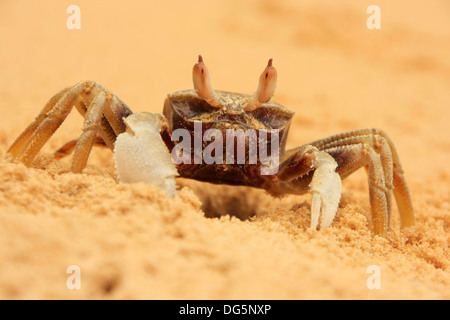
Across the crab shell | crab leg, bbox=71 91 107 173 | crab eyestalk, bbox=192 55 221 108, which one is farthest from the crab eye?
crab leg, bbox=71 91 107 173

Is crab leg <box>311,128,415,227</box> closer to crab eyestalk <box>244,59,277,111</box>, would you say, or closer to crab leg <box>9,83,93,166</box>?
crab eyestalk <box>244,59,277,111</box>

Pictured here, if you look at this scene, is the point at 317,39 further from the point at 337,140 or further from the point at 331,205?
the point at 331,205

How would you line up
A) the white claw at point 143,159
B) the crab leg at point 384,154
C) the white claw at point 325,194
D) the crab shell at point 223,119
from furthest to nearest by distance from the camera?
the crab leg at point 384,154
the crab shell at point 223,119
the white claw at point 325,194
the white claw at point 143,159

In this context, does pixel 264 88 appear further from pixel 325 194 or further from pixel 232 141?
pixel 325 194

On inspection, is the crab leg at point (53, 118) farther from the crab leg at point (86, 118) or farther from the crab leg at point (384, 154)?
the crab leg at point (384, 154)

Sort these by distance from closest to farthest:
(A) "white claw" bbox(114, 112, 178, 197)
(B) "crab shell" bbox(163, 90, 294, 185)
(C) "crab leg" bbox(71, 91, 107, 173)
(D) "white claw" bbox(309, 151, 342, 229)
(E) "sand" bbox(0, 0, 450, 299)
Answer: (E) "sand" bbox(0, 0, 450, 299) < (A) "white claw" bbox(114, 112, 178, 197) < (D) "white claw" bbox(309, 151, 342, 229) < (C) "crab leg" bbox(71, 91, 107, 173) < (B) "crab shell" bbox(163, 90, 294, 185)

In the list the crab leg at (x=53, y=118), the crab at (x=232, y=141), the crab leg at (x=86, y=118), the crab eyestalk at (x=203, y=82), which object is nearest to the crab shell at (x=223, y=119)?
the crab at (x=232, y=141)

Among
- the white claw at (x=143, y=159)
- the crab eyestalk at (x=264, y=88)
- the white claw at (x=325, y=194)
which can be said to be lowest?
the white claw at (x=325, y=194)
